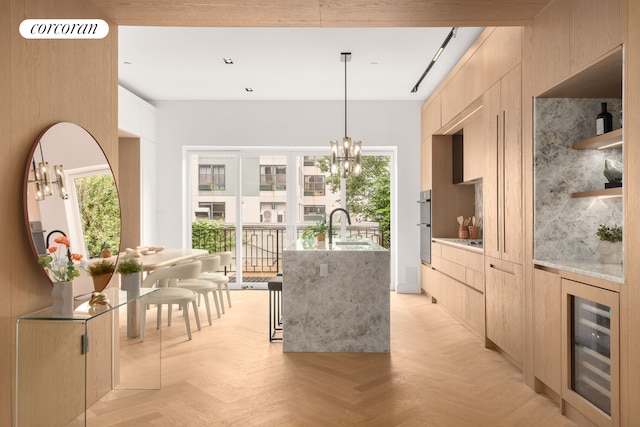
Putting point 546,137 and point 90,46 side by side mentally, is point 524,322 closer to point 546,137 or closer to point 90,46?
point 546,137

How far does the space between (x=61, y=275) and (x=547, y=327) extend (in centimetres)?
293

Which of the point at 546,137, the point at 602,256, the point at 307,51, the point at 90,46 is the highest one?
the point at 307,51

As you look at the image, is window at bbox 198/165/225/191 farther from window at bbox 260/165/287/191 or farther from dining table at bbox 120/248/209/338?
dining table at bbox 120/248/209/338

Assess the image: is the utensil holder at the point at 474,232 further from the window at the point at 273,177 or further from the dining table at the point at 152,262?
the dining table at the point at 152,262

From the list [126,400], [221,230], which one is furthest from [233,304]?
[126,400]

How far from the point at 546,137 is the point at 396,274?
13.5 feet

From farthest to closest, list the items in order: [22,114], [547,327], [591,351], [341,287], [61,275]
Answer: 1. [341,287]
2. [547,327]
3. [591,351]
4. [61,275]
5. [22,114]

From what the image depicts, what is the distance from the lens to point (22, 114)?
7.47 feet

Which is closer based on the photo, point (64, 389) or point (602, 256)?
point (64, 389)

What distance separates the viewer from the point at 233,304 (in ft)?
19.7

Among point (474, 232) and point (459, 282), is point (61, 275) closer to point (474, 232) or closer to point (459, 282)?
point (459, 282)

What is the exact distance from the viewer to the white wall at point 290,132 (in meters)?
6.84

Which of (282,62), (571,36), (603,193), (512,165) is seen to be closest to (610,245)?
(603,193)

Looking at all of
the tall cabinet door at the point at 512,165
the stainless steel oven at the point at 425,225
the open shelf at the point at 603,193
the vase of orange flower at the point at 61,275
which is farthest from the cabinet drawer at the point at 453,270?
the vase of orange flower at the point at 61,275
